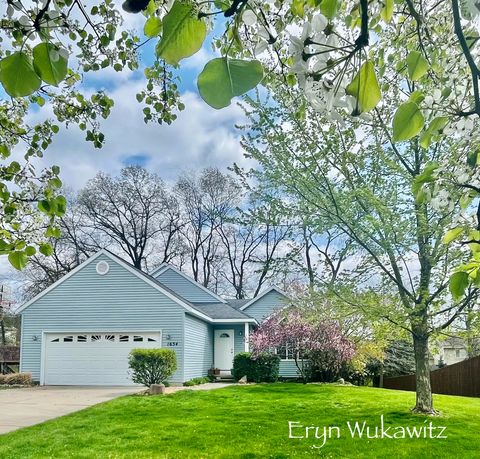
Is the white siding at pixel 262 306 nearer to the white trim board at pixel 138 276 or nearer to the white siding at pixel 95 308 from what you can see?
the white trim board at pixel 138 276

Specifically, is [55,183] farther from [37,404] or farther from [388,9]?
[37,404]

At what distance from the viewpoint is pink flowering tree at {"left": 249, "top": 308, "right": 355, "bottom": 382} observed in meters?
17.2

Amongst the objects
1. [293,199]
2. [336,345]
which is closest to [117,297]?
[336,345]

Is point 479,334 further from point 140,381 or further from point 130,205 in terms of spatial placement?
point 130,205

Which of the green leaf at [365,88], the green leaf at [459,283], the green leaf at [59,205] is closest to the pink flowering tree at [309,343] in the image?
the green leaf at [59,205]

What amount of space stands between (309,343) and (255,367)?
237cm

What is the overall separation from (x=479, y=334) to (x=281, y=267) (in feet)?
12.8

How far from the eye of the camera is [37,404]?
12.1 metres

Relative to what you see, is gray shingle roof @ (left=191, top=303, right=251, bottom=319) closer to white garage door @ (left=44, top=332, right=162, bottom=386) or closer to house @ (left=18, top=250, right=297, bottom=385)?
house @ (left=18, top=250, right=297, bottom=385)

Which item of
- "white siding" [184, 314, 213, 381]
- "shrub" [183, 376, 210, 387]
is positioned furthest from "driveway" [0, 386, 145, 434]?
"white siding" [184, 314, 213, 381]

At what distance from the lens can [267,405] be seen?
1103 centimetres

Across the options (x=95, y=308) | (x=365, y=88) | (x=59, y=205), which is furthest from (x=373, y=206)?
(x=95, y=308)

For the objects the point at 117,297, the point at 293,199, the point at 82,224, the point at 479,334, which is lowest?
the point at 479,334

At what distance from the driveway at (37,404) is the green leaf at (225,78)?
936 centimetres
